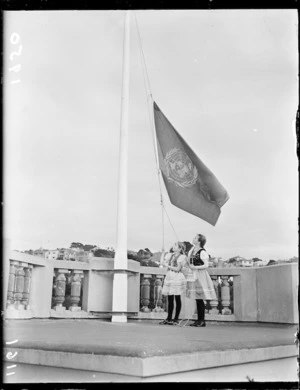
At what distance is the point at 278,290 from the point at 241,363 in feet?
8.75

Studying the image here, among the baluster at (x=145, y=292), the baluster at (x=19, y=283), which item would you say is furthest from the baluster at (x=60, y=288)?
the baluster at (x=145, y=292)

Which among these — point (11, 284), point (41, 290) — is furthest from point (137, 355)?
point (41, 290)

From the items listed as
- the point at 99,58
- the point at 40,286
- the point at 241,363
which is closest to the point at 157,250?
the point at 40,286

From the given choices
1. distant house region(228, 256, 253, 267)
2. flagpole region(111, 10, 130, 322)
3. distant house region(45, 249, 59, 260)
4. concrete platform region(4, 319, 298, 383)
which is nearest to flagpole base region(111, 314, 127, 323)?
flagpole region(111, 10, 130, 322)

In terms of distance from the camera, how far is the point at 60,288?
3.78m

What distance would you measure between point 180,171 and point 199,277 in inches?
40.1

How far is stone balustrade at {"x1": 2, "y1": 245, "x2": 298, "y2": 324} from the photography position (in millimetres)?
3336

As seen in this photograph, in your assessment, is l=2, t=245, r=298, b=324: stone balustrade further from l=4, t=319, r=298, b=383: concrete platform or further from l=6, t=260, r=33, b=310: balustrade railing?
l=4, t=319, r=298, b=383: concrete platform

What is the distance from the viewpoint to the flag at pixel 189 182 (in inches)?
164

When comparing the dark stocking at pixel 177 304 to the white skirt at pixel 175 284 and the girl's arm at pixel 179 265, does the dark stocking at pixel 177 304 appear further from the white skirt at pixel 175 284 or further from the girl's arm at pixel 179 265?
the girl's arm at pixel 179 265

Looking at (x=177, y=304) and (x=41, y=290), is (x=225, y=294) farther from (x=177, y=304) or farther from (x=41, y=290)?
(x=41, y=290)

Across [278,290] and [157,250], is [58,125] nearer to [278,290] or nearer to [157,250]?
[157,250]

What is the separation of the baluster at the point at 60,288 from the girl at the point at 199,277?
1.14 m

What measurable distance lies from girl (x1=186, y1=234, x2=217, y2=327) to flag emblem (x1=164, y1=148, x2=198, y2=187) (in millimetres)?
562
